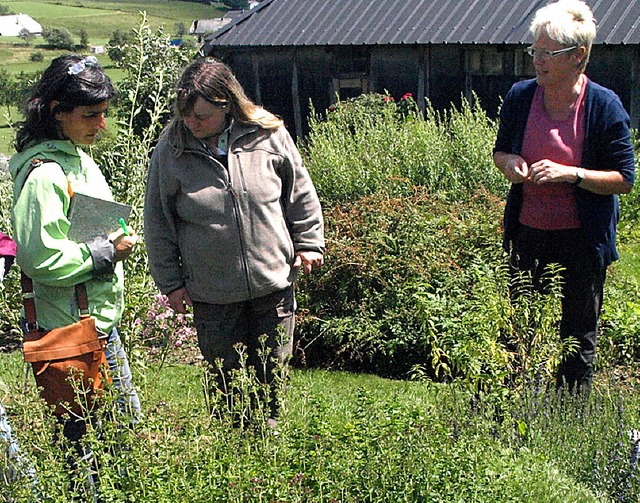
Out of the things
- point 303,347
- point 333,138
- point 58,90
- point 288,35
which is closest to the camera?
point 58,90

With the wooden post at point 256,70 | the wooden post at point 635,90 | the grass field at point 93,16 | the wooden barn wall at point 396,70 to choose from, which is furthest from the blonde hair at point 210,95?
the grass field at point 93,16

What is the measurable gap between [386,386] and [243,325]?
1786mm

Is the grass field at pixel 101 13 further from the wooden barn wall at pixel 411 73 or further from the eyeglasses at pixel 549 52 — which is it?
the eyeglasses at pixel 549 52

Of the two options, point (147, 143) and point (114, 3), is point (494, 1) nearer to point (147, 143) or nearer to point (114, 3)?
point (147, 143)

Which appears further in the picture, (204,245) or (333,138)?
(333,138)

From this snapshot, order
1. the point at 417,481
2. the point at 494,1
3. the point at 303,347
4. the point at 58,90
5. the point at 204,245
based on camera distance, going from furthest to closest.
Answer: the point at 494,1 < the point at 303,347 < the point at 204,245 < the point at 58,90 < the point at 417,481

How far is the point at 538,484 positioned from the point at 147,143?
314 cm

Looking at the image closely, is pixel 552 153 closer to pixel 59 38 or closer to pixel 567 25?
pixel 567 25

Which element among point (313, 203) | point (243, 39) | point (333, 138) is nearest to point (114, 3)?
point (243, 39)

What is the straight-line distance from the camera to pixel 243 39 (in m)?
16.7

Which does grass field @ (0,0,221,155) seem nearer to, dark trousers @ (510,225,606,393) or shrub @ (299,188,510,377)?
shrub @ (299,188,510,377)

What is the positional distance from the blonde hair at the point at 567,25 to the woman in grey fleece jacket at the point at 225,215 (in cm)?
120

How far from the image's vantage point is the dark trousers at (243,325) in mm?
3879

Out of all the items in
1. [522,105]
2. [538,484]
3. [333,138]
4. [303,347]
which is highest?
[522,105]
